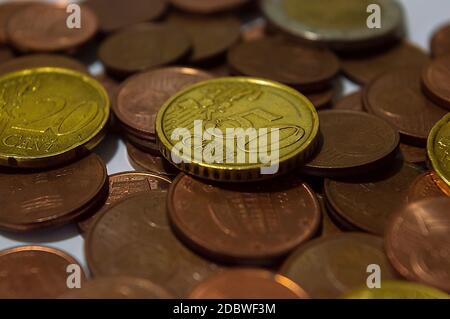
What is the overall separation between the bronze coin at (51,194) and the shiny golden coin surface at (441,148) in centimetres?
98

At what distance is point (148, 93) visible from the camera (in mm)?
1919

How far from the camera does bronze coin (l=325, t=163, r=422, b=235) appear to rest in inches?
60.8

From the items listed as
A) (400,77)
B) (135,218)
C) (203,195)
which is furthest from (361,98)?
(135,218)

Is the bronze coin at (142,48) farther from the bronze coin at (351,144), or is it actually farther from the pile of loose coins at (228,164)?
the bronze coin at (351,144)

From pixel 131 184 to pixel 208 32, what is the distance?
0.91 metres

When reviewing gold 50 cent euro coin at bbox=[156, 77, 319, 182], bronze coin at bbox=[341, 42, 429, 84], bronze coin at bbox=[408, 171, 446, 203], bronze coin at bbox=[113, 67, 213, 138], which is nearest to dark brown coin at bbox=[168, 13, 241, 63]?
bronze coin at bbox=[113, 67, 213, 138]

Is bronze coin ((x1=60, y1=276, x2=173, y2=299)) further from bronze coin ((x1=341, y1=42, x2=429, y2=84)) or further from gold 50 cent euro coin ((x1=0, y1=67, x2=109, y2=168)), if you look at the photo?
bronze coin ((x1=341, y1=42, x2=429, y2=84))

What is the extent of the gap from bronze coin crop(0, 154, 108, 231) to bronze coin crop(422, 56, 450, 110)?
1137 millimetres

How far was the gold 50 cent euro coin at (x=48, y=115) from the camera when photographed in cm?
166

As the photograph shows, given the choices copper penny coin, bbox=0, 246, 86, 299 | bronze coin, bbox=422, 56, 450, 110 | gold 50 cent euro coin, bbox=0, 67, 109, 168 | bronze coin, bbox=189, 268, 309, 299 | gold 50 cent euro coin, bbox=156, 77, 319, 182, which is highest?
bronze coin, bbox=422, 56, 450, 110

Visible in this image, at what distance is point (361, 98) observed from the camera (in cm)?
196

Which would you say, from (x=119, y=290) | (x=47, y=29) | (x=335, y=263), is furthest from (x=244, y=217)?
(x=47, y=29)
